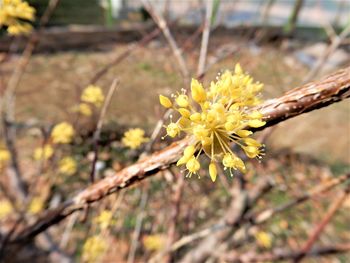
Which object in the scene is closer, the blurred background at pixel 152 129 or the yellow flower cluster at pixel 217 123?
the yellow flower cluster at pixel 217 123

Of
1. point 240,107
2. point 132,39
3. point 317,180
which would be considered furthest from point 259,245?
point 132,39

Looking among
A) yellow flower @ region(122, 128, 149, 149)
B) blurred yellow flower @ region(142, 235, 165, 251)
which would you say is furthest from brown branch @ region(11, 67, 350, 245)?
blurred yellow flower @ region(142, 235, 165, 251)

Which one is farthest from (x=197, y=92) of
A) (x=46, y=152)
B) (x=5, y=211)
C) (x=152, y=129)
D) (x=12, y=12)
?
(x=152, y=129)

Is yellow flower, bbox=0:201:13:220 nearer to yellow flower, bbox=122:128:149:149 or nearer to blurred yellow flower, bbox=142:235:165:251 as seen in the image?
blurred yellow flower, bbox=142:235:165:251

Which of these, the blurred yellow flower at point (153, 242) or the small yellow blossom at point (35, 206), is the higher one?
the small yellow blossom at point (35, 206)

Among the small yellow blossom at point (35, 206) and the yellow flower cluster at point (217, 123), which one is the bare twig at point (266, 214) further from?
the small yellow blossom at point (35, 206)

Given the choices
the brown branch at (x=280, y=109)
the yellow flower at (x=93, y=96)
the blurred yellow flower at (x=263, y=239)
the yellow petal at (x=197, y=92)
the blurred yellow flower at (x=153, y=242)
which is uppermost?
the yellow flower at (x=93, y=96)

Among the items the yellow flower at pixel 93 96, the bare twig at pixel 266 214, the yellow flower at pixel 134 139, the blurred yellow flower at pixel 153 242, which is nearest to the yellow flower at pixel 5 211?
the blurred yellow flower at pixel 153 242
